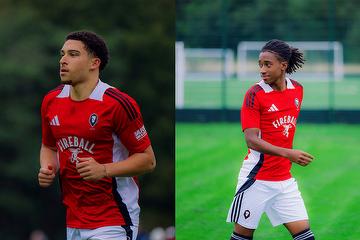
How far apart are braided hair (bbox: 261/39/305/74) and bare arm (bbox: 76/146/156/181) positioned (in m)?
1.31

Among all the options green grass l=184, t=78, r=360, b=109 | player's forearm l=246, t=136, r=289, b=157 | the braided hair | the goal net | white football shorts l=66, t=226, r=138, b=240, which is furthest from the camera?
the goal net

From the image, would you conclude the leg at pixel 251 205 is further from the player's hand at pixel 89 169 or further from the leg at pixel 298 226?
the player's hand at pixel 89 169

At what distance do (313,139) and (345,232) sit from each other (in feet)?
26.9

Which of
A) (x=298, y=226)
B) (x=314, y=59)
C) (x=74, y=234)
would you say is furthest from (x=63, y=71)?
(x=314, y=59)

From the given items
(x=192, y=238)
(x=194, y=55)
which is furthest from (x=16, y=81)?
(x=192, y=238)

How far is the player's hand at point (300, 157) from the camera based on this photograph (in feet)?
20.4

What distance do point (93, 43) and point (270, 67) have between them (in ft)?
4.22

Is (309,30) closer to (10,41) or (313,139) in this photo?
(313,139)

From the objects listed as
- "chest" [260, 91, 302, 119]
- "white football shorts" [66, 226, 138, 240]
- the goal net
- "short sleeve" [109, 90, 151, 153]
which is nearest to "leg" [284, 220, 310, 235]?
"chest" [260, 91, 302, 119]

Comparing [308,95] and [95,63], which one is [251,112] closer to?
[95,63]

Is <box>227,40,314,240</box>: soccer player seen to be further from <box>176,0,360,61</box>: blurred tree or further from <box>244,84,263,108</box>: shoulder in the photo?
<box>176,0,360,61</box>: blurred tree

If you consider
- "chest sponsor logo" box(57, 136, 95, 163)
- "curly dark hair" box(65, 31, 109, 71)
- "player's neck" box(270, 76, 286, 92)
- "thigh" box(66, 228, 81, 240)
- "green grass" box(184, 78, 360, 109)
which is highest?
"curly dark hair" box(65, 31, 109, 71)

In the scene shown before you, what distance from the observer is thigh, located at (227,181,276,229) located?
6.68 metres

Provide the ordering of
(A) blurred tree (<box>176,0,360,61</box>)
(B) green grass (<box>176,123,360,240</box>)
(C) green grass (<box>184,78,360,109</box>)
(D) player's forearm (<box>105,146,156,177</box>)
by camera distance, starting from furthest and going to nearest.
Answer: (A) blurred tree (<box>176,0,360,61</box>), (C) green grass (<box>184,78,360,109</box>), (B) green grass (<box>176,123,360,240</box>), (D) player's forearm (<box>105,146,156,177</box>)
